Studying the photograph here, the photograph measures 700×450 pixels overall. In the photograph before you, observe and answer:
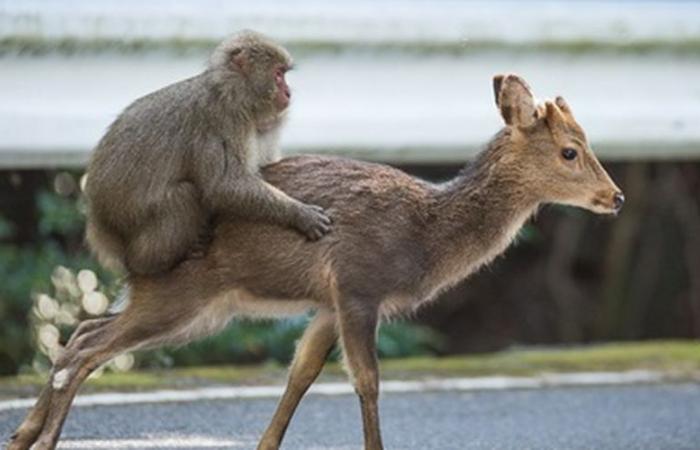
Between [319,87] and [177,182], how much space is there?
3.30 m

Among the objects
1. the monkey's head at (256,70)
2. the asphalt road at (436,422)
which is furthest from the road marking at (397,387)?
the monkey's head at (256,70)

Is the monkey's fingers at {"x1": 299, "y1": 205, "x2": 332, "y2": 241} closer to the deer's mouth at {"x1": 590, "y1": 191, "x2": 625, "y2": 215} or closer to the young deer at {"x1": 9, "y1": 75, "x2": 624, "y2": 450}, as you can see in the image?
the young deer at {"x1": 9, "y1": 75, "x2": 624, "y2": 450}

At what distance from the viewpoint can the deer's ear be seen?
877cm

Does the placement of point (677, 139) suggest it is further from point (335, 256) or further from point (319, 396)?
point (335, 256)

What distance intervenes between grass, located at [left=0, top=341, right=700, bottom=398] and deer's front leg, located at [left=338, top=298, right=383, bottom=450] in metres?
1.98

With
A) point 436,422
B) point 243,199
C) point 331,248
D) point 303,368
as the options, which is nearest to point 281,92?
point 243,199

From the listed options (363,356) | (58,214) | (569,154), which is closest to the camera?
(363,356)

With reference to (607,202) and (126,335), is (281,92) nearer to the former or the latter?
(126,335)

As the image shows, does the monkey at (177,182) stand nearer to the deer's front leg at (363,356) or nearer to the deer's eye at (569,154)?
the deer's front leg at (363,356)

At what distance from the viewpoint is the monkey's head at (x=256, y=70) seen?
28.5 feet

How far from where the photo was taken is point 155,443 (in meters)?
8.91

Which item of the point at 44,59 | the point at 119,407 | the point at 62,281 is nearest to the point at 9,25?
the point at 44,59

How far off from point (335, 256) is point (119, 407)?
163 cm

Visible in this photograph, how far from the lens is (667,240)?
14984mm
